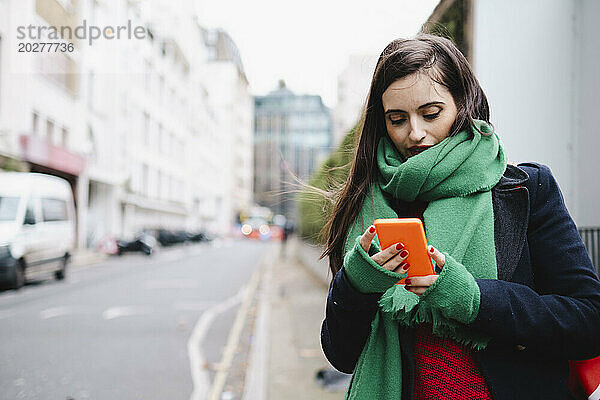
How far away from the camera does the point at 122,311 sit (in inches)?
375

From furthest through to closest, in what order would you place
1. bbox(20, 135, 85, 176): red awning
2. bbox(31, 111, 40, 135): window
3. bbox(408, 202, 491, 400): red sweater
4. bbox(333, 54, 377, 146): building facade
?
1. bbox(31, 111, 40, 135): window
2. bbox(20, 135, 85, 176): red awning
3. bbox(333, 54, 377, 146): building facade
4. bbox(408, 202, 491, 400): red sweater

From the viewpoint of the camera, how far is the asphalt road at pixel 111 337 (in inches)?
207

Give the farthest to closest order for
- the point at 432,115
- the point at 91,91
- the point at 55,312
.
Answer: the point at 91,91
the point at 55,312
the point at 432,115

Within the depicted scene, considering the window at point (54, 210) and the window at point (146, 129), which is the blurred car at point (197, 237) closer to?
the window at point (146, 129)

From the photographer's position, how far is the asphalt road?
17.2 ft

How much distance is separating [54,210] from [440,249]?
13880 mm

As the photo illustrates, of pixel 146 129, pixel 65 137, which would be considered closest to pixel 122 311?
pixel 65 137

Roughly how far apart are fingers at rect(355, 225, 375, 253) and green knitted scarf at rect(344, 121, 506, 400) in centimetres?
2

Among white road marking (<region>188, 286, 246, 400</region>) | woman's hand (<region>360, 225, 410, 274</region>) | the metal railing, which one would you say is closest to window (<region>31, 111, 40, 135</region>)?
white road marking (<region>188, 286, 246, 400</region>)

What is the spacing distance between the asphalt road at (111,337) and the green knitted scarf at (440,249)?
404 cm

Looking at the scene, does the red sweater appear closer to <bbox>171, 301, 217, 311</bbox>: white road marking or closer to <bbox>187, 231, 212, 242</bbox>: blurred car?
<bbox>171, 301, 217, 311</bbox>: white road marking

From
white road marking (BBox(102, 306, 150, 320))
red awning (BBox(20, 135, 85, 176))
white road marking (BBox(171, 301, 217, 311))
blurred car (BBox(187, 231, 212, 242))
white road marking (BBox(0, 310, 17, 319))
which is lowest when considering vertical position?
blurred car (BBox(187, 231, 212, 242))


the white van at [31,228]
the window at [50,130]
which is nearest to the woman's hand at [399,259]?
the white van at [31,228]

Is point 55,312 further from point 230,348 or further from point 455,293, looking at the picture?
point 455,293
